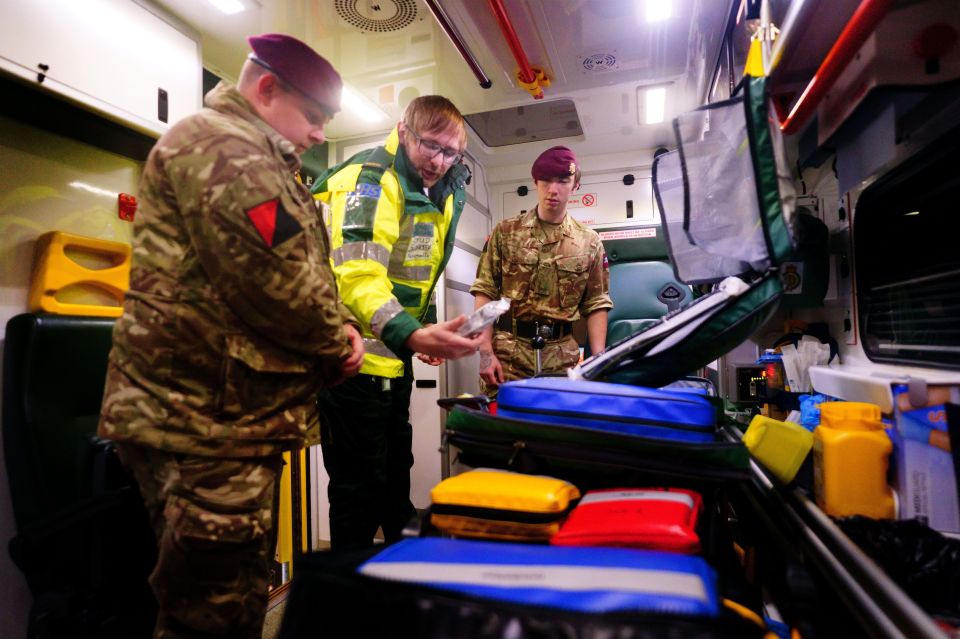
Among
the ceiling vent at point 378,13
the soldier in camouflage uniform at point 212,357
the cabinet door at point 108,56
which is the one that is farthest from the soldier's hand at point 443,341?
the ceiling vent at point 378,13

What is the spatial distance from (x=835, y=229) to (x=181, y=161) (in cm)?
217

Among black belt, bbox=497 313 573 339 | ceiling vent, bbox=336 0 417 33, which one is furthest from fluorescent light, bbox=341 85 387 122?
black belt, bbox=497 313 573 339

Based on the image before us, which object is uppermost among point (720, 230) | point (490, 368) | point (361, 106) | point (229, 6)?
point (229, 6)

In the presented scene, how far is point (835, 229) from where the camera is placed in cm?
185

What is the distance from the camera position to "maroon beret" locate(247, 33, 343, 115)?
1.31m

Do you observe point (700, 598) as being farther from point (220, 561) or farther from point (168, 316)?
point (168, 316)

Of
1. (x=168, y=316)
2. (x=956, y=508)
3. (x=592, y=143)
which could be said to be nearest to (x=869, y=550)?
(x=956, y=508)

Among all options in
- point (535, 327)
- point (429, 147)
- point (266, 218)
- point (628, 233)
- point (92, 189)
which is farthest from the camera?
point (628, 233)

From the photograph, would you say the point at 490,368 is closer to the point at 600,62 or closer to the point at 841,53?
the point at 841,53

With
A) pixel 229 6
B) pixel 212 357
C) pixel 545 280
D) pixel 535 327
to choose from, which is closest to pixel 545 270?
pixel 545 280

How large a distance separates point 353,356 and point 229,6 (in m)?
2.03

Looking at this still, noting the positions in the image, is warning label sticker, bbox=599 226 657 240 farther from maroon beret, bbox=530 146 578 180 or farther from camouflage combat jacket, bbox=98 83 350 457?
camouflage combat jacket, bbox=98 83 350 457

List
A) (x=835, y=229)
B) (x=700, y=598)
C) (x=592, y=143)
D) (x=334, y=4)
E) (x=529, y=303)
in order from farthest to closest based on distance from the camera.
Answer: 1. (x=592, y=143)
2. (x=529, y=303)
3. (x=334, y=4)
4. (x=835, y=229)
5. (x=700, y=598)

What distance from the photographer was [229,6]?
7.57 ft
